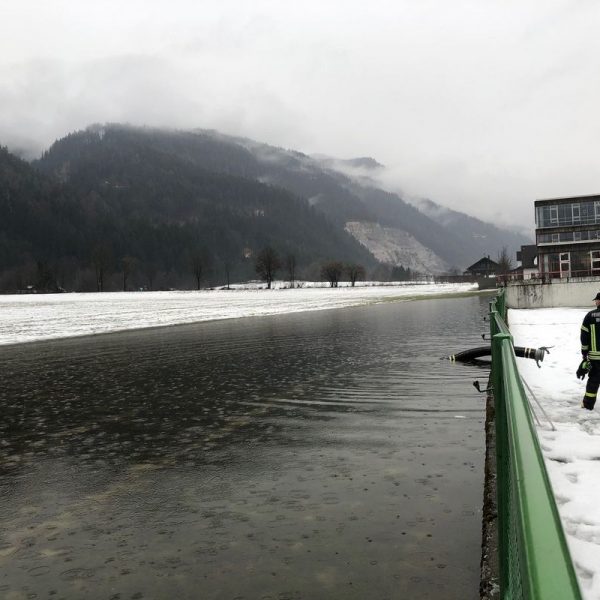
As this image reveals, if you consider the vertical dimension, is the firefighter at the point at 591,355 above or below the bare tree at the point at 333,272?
below

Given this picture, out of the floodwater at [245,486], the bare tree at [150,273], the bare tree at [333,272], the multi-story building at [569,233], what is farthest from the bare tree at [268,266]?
the floodwater at [245,486]

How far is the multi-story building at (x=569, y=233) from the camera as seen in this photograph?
52656 mm

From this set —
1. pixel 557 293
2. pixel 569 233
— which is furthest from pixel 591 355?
pixel 569 233

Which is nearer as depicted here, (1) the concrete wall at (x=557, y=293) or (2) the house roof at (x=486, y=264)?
(1) the concrete wall at (x=557, y=293)

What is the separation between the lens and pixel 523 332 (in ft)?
60.4

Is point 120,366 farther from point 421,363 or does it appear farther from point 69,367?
point 421,363

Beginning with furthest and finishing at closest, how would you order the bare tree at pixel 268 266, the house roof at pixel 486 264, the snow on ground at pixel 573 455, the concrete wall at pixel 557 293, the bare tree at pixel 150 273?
the bare tree at pixel 150 273 < the house roof at pixel 486 264 < the bare tree at pixel 268 266 < the concrete wall at pixel 557 293 < the snow on ground at pixel 573 455

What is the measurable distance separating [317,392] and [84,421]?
4057 millimetres

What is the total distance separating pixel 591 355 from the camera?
7.70m

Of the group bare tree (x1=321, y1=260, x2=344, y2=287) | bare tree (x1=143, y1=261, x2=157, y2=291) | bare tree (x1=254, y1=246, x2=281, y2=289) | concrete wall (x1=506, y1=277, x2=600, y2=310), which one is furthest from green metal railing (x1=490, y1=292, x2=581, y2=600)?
bare tree (x1=143, y1=261, x2=157, y2=291)

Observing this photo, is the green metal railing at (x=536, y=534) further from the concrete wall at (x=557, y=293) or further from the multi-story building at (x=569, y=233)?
the multi-story building at (x=569, y=233)

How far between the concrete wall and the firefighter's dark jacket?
2623 centimetres

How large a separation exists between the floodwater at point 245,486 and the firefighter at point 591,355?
1.53m

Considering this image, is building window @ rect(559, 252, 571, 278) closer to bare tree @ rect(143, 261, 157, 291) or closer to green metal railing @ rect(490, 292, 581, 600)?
green metal railing @ rect(490, 292, 581, 600)
